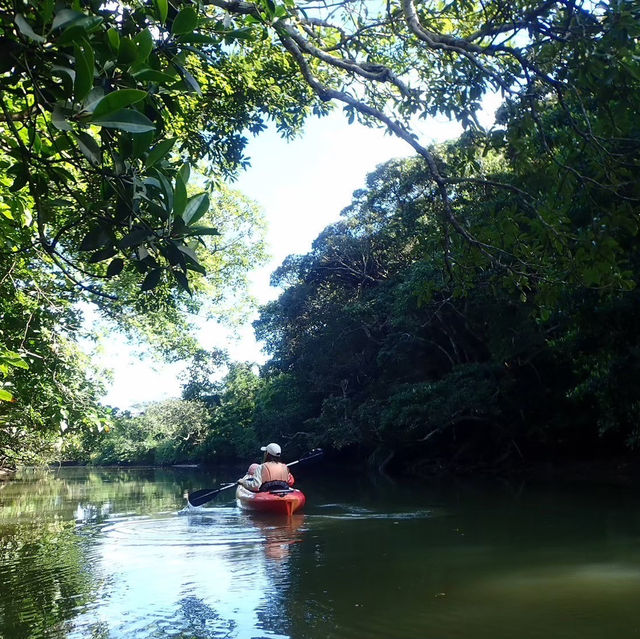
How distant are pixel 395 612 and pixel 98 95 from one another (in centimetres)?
404

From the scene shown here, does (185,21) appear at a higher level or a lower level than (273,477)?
higher

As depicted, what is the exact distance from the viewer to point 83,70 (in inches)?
67.6

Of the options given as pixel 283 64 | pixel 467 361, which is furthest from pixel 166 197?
pixel 467 361

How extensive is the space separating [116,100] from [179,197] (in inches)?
15.3

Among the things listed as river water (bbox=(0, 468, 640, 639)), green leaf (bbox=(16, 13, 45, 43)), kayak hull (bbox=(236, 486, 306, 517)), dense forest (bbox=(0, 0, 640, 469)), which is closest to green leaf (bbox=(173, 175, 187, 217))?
dense forest (bbox=(0, 0, 640, 469))

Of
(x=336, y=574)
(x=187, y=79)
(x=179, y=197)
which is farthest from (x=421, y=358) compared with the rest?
(x=179, y=197)

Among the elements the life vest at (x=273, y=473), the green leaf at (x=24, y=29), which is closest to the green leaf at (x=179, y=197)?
the green leaf at (x=24, y=29)

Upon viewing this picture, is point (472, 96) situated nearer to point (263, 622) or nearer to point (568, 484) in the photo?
point (263, 622)

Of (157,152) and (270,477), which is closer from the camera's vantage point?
(157,152)

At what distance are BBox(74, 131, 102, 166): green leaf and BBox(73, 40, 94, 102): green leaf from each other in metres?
0.18

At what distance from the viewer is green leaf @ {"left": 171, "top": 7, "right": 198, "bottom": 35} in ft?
6.73

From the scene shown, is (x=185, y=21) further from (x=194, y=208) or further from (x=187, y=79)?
(x=194, y=208)

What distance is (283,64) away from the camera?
5.73 m

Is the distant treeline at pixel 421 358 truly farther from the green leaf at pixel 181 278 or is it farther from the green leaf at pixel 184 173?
the green leaf at pixel 184 173
